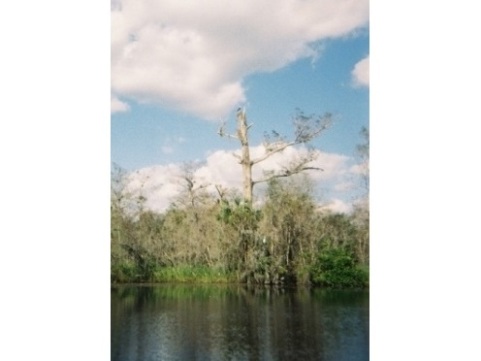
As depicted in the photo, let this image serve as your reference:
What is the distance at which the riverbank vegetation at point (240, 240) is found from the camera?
687 centimetres

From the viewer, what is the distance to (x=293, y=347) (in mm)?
6664

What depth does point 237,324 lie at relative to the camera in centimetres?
673

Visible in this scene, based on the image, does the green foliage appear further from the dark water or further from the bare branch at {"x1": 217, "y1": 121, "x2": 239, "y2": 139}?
the bare branch at {"x1": 217, "y1": 121, "x2": 239, "y2": 139}

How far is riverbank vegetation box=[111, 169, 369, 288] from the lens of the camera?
6.87 m

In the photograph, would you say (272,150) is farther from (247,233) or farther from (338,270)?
(338,270)

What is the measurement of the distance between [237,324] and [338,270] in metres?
1.13

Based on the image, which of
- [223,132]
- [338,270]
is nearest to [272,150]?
[223,132]

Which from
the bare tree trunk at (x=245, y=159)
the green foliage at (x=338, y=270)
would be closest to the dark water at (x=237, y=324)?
the green foliage at (x=338, y=270)

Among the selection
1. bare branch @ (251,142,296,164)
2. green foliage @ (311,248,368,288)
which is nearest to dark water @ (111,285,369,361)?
green foliage @ (311,248,368,288)

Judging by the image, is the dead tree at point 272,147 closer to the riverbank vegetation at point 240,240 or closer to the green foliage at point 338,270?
the riverbank vegetation at point 240,240
